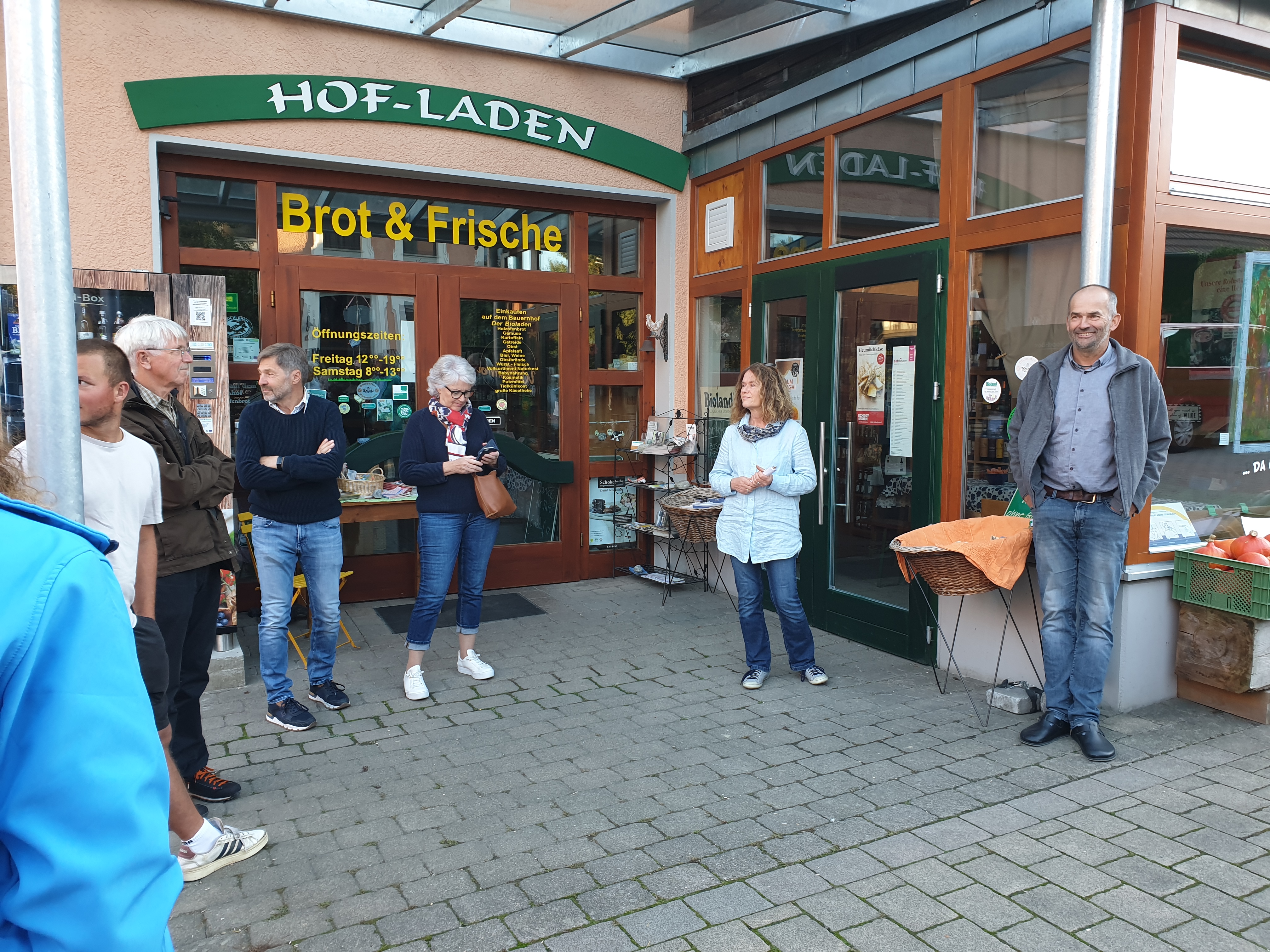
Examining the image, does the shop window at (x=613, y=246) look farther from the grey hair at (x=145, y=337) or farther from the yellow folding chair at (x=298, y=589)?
the grey hair at (x=145, y=337)

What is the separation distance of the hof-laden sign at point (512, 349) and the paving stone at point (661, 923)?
4894 millimetres

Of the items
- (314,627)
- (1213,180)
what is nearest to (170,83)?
(314,627)

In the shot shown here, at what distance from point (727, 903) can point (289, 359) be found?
10.3 ft

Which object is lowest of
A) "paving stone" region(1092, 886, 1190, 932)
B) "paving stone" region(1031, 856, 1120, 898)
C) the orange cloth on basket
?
"paving stone" region(1031, 856, 1120, 898)

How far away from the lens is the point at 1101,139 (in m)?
4.13

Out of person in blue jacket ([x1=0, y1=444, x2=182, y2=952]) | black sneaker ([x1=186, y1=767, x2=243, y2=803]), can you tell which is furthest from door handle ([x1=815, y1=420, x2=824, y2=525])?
person in blue jacket ([x1=0, y1=444, x2=182, y2=952])

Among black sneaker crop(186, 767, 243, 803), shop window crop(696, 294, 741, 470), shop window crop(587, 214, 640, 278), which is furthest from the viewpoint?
shop window crop(587, 214, 640, 278)

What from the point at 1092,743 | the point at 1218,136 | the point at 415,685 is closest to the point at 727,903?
the point at 1092,743

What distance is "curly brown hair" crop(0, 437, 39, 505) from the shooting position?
3.78 ft

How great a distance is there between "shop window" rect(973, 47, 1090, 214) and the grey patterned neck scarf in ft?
5.38

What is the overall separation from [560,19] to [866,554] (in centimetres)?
431

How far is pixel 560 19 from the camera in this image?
6457 millimetres

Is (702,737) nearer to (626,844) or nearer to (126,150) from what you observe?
(626,844)

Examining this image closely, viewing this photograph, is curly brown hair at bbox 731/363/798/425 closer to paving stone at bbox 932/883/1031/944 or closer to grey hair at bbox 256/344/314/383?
grey hair at bbox 256/344/314/383
